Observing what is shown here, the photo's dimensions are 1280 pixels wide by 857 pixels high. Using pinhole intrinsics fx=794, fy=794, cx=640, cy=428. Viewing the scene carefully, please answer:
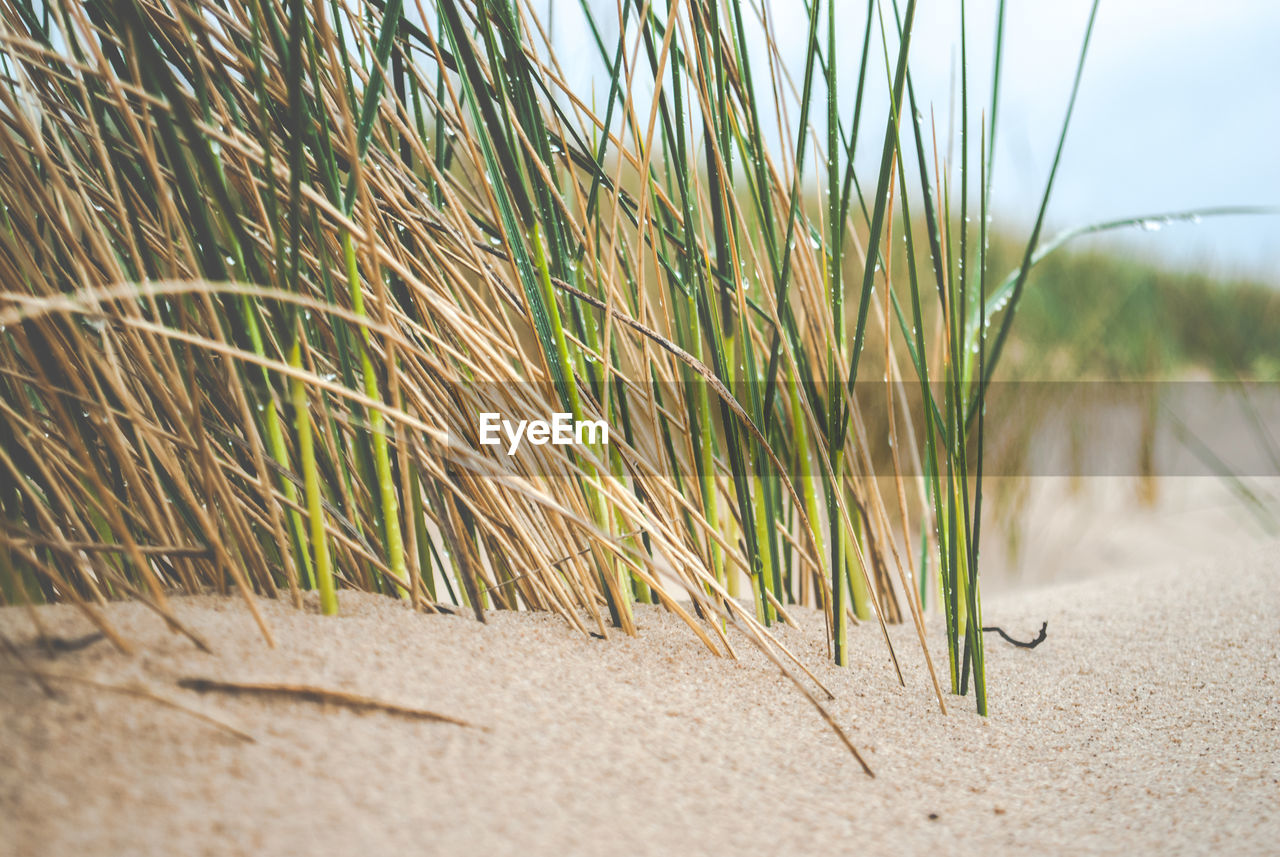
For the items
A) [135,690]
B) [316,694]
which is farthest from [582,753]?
[135,690]

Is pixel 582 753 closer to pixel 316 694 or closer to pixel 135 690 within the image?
pixel 316 694

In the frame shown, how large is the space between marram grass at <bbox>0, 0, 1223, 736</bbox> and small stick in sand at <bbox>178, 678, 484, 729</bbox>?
0.21 feet

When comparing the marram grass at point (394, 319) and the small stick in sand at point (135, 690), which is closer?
the small stick in sand at point (135, 690)

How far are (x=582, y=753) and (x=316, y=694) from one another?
0.21m

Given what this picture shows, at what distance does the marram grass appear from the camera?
671 mm

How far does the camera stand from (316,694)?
596 millimetres

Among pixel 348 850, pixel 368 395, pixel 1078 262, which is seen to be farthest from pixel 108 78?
pixel 1078 262

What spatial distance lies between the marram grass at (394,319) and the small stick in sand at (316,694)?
Result: 0.06m

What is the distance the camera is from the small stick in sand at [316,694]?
0.58 metres

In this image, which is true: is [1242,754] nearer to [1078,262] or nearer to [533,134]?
[533,134]

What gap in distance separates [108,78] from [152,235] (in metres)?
0.20

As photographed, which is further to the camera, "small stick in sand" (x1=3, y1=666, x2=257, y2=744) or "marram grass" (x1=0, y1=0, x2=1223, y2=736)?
"marram grass" (x1=0, y1=0, x2=1223, y2=736)

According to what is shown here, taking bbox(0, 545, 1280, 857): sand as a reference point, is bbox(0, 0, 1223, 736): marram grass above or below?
above

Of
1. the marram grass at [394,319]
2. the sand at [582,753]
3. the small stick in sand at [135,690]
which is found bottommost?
the sand at [582,753]
